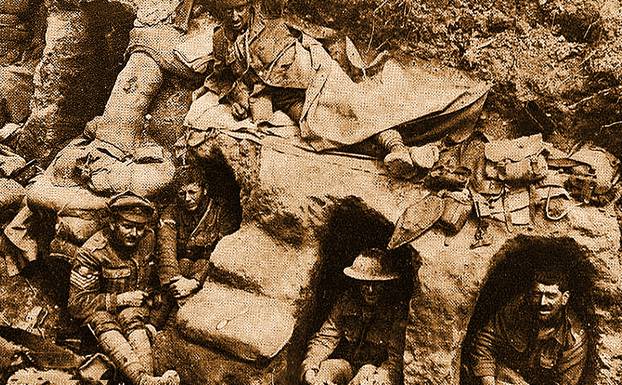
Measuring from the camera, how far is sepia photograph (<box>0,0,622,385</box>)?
664cm

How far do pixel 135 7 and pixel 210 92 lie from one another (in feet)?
5.68

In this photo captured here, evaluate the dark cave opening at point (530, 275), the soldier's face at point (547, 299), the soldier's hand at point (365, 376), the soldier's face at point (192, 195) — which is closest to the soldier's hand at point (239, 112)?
the soldier's face at point (192, 195)

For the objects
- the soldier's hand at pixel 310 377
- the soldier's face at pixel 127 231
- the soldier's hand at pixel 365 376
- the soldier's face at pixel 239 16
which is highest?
the soldier's face at pixel 239 16

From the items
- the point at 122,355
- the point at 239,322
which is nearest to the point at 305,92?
the point at 239,322

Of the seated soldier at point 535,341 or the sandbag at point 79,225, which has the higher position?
the seated soldier at point 535,341

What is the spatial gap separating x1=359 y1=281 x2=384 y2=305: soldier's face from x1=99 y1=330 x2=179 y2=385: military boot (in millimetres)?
1568

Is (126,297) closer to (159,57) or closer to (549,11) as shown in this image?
(159,57)

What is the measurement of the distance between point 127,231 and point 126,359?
1.09 meters

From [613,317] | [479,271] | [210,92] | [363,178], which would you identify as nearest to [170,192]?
[210,92]

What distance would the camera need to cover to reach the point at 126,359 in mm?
7262

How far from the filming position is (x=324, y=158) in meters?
7.27

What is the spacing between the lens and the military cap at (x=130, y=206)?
762cm

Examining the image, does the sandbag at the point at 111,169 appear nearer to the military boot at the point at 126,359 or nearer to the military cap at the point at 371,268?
the military boot at the point at 126,359

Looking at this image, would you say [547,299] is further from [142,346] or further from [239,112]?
[142,346]
